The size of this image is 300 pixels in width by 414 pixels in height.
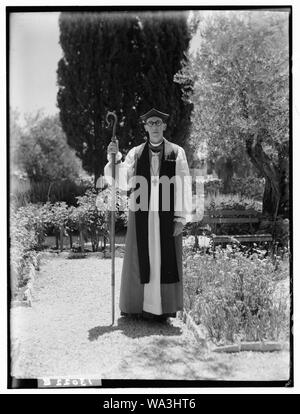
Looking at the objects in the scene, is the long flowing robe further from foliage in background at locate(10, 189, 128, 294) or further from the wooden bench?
foliage in background at locate(10, 189, 128, 294)

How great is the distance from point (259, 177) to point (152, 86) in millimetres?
2162

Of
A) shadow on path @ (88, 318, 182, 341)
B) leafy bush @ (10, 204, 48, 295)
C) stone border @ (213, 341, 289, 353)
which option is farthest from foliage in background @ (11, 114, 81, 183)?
stone border @ (213, 341, 289, 353)

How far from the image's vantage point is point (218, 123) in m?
6.34

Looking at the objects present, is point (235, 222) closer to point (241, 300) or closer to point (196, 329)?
point (241, 300)

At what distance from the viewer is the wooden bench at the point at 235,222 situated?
5.14 meters

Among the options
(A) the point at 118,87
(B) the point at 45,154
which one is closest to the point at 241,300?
(A) the point at 118,87

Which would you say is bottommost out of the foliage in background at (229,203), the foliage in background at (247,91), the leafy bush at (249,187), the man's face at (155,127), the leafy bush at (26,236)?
the leafy bush at (26,236)

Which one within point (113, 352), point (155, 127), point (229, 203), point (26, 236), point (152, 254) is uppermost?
point (155, 127)

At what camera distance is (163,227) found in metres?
4.34

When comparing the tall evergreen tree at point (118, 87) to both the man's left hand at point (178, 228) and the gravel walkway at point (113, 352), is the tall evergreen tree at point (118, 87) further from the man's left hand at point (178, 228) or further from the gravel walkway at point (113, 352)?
the gravel walkway at point (113, 352)

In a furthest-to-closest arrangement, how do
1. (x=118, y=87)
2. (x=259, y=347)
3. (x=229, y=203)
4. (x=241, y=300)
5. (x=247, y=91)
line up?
(x=118, y=87), (x=247, y=91), (x=229, y=203), (x=241, y=300), (x=259, y=347)

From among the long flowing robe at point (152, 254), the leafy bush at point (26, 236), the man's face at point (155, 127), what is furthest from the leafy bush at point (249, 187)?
the leafy bush at point (26, 236)

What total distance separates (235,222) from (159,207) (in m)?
1.58
